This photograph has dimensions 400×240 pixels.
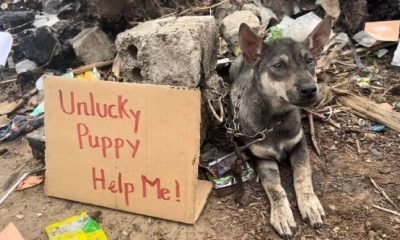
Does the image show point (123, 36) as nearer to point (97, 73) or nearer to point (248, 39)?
point (97, 73)

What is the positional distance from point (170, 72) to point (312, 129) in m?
1.41

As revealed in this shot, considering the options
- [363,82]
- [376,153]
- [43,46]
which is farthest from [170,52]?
[363,82]

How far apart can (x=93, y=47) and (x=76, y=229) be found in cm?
236

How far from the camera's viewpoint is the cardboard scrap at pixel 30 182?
3539 millimetres

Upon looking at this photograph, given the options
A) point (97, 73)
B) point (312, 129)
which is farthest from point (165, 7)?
point (312, 129)

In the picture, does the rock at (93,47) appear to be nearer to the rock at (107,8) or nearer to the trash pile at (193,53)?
the trash pile at (193,53)

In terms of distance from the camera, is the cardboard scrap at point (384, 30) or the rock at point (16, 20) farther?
the rock at point (16, 20)

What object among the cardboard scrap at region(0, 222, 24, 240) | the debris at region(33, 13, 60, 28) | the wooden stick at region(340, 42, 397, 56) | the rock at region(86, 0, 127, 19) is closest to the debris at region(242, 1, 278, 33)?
the wooden stick at region(340, 42, 397, 56)

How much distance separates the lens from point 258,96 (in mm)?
3443

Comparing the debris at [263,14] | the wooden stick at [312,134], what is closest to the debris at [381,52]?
the debris at [263,14]

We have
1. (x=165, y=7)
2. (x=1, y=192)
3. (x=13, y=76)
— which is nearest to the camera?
(x=1, y=192)

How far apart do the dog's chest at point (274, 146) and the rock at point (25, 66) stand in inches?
115

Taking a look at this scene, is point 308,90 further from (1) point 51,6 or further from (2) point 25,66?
(1) point 51,6

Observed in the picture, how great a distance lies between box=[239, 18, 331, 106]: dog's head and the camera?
3055 mm
